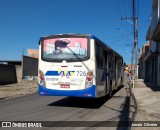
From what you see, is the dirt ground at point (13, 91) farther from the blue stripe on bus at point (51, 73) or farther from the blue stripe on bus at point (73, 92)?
the blue stripe on bus at point (51, 73)

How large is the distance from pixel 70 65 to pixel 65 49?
749 mm

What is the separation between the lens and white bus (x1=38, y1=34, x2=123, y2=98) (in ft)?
41.7

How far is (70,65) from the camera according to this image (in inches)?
510

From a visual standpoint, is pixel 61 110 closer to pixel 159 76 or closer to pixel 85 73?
pixel 85 73

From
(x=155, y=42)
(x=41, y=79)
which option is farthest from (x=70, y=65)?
(x=155, y=42)

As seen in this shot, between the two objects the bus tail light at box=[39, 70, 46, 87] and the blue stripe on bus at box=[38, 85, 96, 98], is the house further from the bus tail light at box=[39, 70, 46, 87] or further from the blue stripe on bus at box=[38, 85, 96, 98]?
the bus tail light at box=[39, 70, 46, 87]

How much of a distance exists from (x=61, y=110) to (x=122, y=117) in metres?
2.69

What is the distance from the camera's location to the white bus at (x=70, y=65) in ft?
41.7

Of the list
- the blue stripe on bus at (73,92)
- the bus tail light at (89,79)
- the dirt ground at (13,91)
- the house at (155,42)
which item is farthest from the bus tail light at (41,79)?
the house at (155,42)

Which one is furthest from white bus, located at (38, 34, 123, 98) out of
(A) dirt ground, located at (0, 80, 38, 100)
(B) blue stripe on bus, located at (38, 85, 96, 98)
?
(A) dirt ground, located at (0, 80, 38, 100)

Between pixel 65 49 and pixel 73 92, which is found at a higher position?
pixel 65 49

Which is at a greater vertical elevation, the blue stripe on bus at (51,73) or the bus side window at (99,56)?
the bus side window at (99,56)

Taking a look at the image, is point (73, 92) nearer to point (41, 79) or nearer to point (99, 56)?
→ point (41, 79)

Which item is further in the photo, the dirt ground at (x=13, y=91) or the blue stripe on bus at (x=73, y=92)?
the dirt ground at (x=13, y=91)
